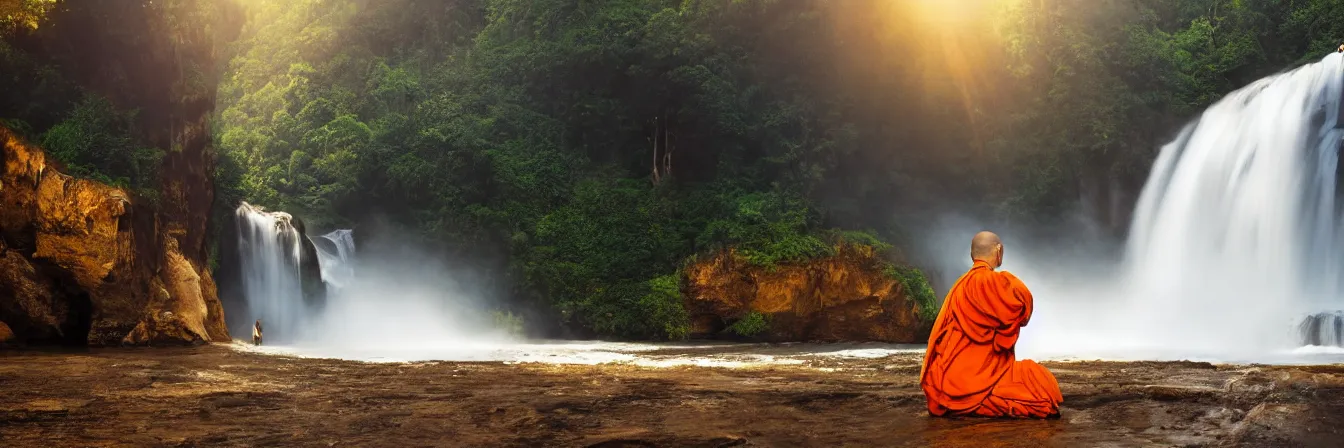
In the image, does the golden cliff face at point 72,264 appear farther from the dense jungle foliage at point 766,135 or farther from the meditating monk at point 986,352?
the meditating monk at point 986,352

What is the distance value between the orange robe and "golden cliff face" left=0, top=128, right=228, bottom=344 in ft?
55.1

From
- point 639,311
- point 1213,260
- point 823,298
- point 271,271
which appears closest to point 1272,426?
point 1213,260

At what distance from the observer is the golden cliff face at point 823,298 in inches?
1129

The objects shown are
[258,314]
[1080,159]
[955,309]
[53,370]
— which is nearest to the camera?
[955,309]

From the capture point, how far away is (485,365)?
1638 cm

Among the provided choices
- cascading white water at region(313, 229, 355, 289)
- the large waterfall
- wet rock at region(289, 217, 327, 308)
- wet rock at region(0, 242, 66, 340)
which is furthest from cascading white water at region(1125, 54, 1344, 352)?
wet rock at region(0, 242, 66, 340)

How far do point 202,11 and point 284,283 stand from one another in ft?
21.5

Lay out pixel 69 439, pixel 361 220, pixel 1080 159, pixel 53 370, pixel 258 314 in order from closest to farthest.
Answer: pixel 69 439, pixel 53 370, pixel 258 314, pixel 1080 159, pixel 361 220

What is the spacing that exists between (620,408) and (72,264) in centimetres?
1424

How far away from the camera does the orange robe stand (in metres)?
7.64

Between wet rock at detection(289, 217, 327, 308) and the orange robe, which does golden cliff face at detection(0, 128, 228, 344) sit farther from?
the orange robe

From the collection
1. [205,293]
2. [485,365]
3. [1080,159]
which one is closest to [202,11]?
[205,293]

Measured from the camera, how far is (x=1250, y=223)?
24672 millimetres

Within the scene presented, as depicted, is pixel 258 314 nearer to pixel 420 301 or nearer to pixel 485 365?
pixel 420 301
